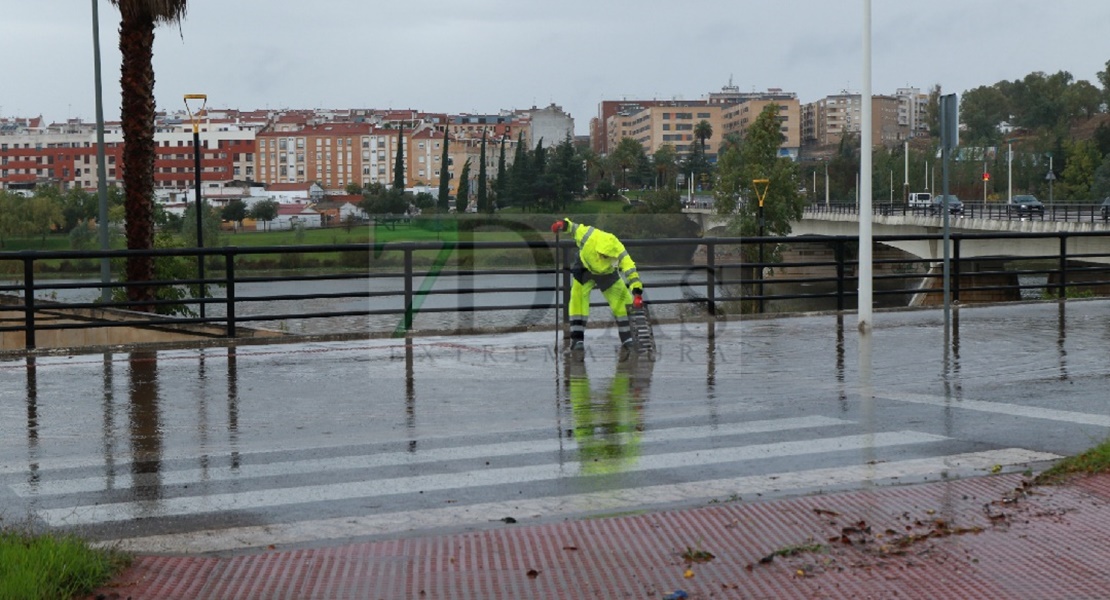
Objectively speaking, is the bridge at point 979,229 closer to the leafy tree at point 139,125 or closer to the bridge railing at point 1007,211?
the bridge railing at point 1007,211

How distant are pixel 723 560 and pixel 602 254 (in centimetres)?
925

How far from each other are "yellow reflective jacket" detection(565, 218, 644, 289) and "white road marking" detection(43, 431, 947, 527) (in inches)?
228

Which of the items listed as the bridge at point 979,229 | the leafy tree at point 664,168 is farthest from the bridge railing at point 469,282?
the leafy tree at point 664,168

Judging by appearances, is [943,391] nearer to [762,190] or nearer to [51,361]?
[51,361]

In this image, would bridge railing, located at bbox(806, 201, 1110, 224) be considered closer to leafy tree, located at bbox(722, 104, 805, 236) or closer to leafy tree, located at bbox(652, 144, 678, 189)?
leafy tree, located at bbox(722, 104, 805, 236)

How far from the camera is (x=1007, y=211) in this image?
8762cm

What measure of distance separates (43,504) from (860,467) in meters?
4.94

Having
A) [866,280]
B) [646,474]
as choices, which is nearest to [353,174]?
[866,280]

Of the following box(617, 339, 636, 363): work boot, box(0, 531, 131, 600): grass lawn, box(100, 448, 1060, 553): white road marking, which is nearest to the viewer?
box(0, 531, 131, 600): grass lawn

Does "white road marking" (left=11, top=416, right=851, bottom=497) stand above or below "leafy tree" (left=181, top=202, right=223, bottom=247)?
below

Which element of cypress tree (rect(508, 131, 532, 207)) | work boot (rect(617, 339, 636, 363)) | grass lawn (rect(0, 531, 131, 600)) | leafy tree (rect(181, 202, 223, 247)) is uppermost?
cypress tree (rect(508, 131, 532, 207))

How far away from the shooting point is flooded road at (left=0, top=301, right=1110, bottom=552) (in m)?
7.65

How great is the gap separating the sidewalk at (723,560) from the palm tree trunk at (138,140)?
77.7ft

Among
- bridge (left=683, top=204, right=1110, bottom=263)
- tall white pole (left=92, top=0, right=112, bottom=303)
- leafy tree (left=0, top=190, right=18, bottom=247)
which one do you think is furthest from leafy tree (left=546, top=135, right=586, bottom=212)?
tall white pole (left=92, top=0, right=112, bottom=303)
